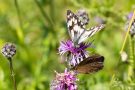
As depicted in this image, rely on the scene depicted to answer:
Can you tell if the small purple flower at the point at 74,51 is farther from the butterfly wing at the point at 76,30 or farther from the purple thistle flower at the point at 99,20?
the purple thistle flower at the point at 99,20

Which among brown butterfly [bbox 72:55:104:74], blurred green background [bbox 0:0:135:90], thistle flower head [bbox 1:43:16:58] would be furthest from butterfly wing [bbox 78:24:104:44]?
blurred green background [bbox 0:0:135:90]

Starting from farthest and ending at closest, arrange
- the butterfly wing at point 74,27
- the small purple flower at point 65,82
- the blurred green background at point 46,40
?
the blurred green background at point 46,40 < the butterfly wing at point 74,27 < the small purple flower at point 65,82

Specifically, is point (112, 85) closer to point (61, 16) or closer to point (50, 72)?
point (50, 72)

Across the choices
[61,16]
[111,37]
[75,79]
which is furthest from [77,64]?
[61,16]

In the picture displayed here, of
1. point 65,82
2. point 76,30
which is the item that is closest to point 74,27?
point 76,30

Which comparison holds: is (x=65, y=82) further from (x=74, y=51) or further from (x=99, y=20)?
(x=99, y=20)

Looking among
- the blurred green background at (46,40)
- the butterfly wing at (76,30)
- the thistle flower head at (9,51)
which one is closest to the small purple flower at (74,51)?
the butterfly wing at (76,30)
